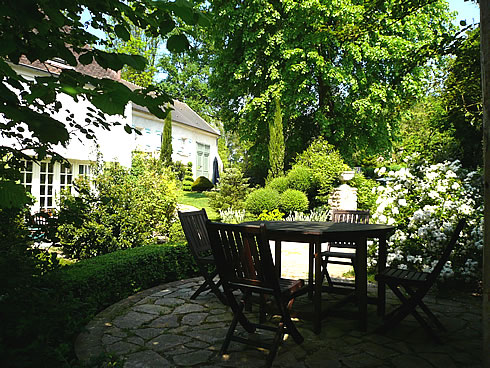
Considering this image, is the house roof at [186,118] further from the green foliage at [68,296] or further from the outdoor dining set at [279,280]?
the outdoor dining set at [279,280]

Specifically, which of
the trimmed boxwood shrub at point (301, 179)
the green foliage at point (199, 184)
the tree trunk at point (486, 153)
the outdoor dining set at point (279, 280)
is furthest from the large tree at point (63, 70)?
the green foliage at point (199, 184)

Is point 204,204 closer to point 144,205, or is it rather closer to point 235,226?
point 144,205

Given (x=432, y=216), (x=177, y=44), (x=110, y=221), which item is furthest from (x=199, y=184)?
(x=177, y=44)

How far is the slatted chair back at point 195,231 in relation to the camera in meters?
4.84

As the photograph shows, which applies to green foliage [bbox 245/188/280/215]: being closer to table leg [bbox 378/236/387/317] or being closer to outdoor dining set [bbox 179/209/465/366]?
outdoor dining set [bbox 179/209/465/366]

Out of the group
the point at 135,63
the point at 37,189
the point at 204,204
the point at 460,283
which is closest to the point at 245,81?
the point at 204,204

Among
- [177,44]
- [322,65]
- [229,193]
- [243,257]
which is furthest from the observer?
[322,65]

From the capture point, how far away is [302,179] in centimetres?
1471

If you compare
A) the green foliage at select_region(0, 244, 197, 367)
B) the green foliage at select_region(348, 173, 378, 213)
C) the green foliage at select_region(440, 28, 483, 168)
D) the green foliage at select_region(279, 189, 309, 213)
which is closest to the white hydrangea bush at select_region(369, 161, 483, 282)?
the green foliage at select_region(440, 28, 483, 168)

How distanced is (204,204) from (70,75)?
53.9ft

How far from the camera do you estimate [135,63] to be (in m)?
1.83

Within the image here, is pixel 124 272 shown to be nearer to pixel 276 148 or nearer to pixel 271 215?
pixel 271 215

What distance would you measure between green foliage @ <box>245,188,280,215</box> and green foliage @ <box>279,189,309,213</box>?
33cm

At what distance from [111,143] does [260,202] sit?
5688 mm
